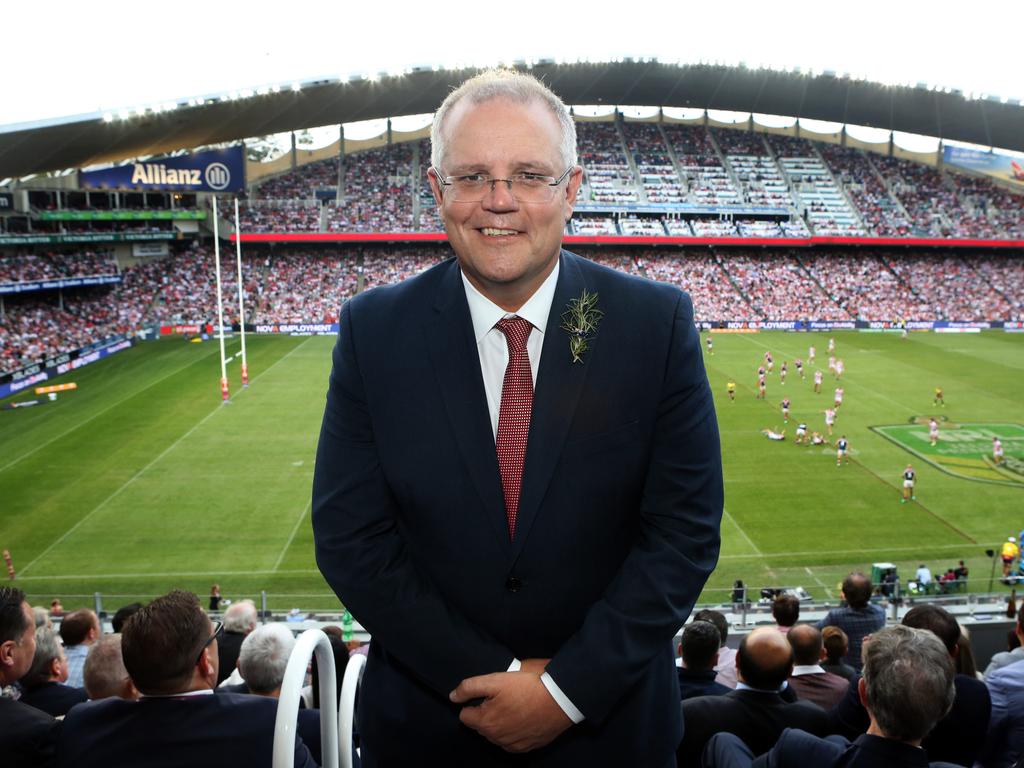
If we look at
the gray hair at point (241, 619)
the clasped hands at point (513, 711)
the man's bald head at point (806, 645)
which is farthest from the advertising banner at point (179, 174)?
the clasped hands at point (513, 711)

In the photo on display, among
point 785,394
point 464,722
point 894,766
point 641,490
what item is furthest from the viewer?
point 785,394

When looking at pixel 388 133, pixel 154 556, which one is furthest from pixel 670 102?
pixel 154 556

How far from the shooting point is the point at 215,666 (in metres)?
3.40

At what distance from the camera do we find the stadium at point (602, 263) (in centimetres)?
1928

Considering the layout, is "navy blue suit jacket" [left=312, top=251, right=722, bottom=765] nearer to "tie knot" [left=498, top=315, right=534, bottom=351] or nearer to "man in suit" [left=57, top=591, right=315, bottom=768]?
"tie knot" [left=498, top=315, right=534, bottom=351]

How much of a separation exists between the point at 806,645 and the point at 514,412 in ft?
15.8

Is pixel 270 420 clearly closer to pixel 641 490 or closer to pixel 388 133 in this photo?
pixel 641 490

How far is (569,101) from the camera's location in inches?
2662

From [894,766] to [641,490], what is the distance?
179cm

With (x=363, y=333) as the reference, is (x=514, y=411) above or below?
below

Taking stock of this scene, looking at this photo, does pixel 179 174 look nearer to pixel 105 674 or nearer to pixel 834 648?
pixel 105 674

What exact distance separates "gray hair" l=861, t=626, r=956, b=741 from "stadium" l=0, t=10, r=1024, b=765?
5854 millimetres

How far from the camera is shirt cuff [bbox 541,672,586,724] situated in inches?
93.5

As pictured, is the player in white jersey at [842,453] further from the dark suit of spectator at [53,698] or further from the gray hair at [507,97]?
the gray hair at [507,97]
